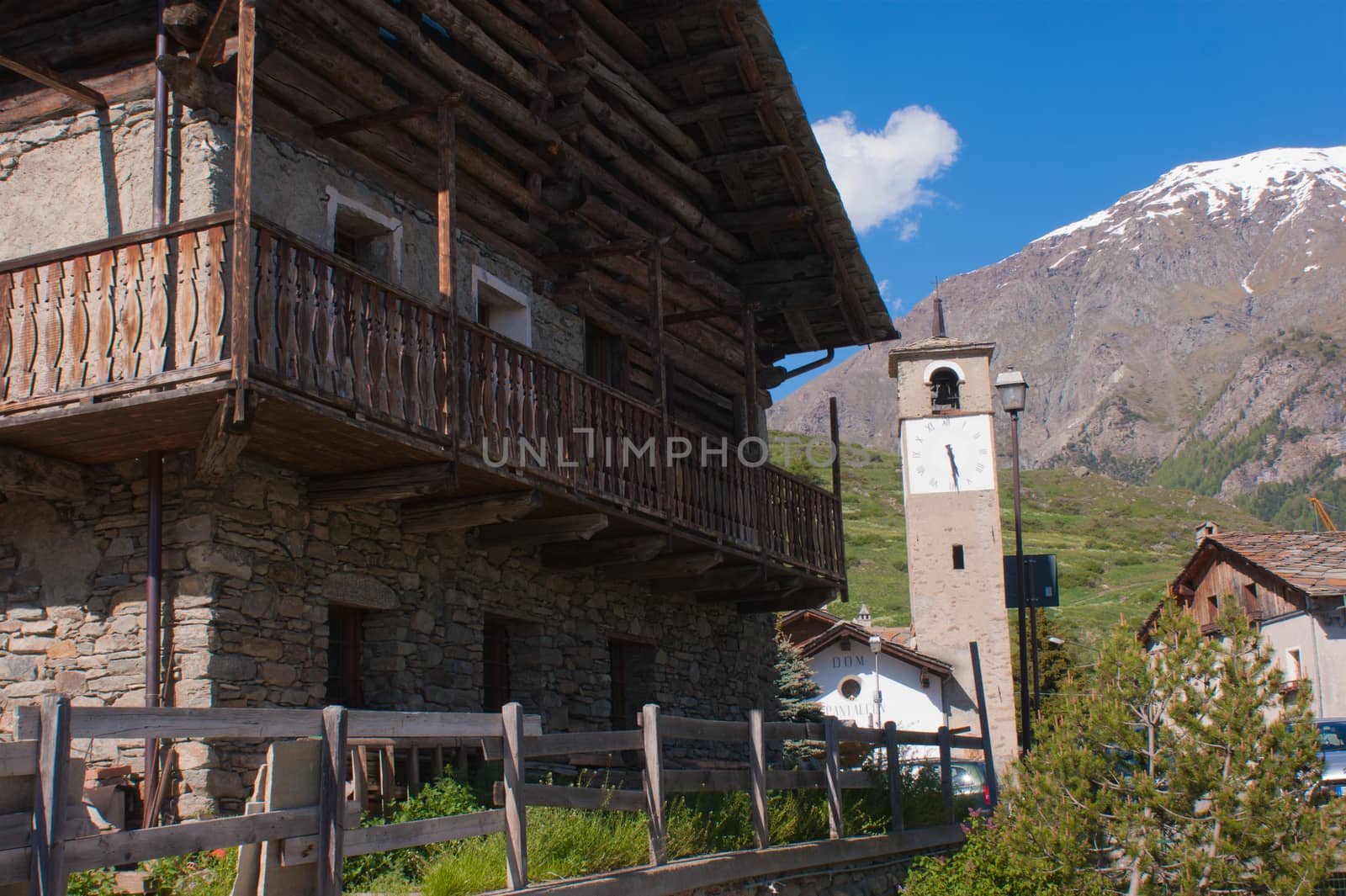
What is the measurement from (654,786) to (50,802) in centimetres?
397

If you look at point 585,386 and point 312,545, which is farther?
point 585,386

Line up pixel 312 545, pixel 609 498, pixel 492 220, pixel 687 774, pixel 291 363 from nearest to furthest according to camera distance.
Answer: pixel 291 363, pixel 687 774, pixel 312 545, pixel 609 498, pixel 492 220

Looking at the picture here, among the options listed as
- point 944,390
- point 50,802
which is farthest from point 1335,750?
point 944,390

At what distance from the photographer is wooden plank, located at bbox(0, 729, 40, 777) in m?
4.46

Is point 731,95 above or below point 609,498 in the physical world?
above

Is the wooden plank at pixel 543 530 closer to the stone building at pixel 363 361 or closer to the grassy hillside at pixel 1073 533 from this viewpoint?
the stone building at pixel 363 361

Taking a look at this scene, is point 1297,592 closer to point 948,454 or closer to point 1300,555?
point 1300,555

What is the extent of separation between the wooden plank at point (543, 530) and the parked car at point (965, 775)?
3.68m

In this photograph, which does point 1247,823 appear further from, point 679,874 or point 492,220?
point 492,220

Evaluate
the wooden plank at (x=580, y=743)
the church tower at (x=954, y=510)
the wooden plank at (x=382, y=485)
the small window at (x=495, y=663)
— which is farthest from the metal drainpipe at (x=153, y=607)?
the church tower at (x=954, y=510)

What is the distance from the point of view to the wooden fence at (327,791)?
4.50 metres

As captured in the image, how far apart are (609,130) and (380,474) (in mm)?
5272

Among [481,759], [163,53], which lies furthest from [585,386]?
[163,53]

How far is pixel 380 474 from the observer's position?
8.90m
